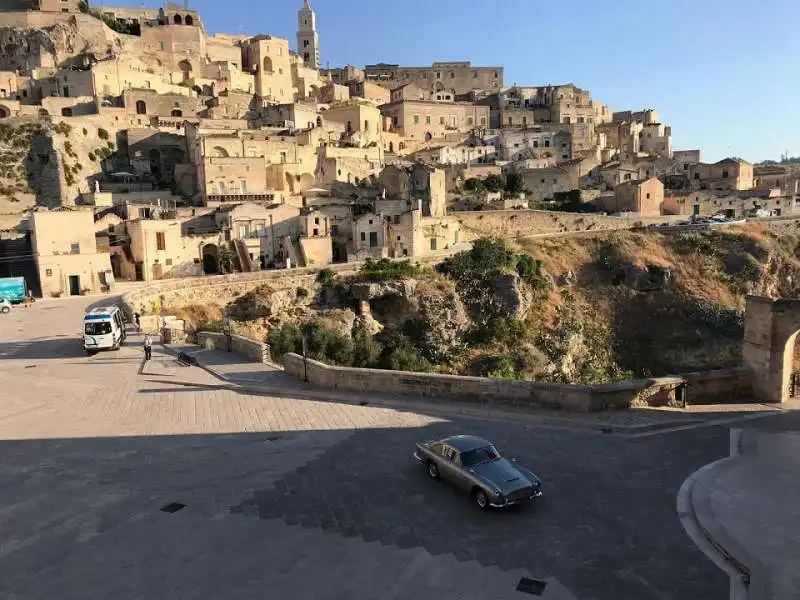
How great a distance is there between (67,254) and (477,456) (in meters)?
26.2

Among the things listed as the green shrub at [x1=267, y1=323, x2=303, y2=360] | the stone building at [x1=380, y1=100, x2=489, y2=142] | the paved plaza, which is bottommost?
the green shrub at [x1=267, y1=323, x2=303, y2=360]

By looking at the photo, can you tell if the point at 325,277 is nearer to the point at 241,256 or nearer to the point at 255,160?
the point at 241,256

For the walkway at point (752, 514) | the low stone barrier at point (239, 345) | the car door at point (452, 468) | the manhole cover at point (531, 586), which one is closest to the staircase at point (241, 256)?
the low stone barrier at point (239, 345)

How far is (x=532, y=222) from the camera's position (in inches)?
1826

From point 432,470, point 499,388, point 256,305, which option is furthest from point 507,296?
point 432,470

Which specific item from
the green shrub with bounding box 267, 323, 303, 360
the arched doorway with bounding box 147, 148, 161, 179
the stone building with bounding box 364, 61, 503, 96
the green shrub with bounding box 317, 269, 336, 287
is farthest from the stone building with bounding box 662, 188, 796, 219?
the arched doorway with bounding box 147, 148, 161, 179

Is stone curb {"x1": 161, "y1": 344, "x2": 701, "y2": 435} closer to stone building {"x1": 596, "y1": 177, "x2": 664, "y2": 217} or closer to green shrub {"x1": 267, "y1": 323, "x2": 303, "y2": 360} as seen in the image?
green shrub {"x1": 267, "y1": 323, "x2": 303, "y2": 360}

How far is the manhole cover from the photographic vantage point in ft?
19.0

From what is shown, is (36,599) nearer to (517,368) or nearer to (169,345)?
(169,345)

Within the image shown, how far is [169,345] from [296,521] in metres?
12.7

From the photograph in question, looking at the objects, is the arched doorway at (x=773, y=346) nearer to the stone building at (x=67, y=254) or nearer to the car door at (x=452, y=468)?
the car door at (x=452, y=468)

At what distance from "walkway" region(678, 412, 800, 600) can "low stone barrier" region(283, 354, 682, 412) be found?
2.03 m

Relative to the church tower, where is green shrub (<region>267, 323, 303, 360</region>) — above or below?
below

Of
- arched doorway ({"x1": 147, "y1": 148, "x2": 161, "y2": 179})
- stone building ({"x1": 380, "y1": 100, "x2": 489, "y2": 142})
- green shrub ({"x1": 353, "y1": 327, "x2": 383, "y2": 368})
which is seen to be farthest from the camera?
stone building ({"x1": 380, "y1": 100, "x2": 489, "y2": 142})
